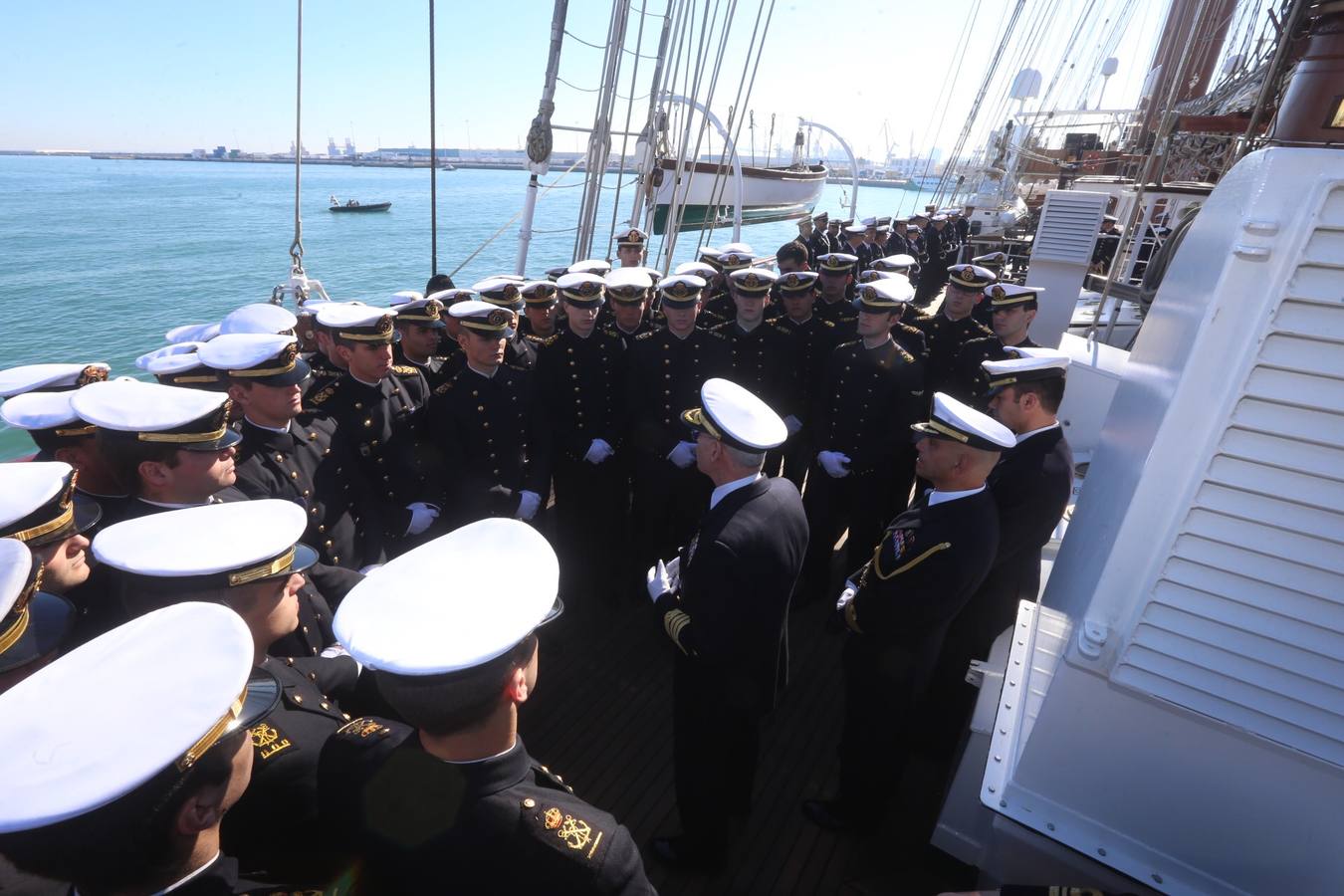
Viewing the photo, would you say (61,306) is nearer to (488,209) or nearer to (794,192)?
(794,192)

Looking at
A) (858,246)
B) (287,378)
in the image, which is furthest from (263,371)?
(858,246)

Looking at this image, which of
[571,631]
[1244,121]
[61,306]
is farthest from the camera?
[61,306]

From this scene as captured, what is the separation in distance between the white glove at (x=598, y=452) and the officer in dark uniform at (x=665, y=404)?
0.87ft

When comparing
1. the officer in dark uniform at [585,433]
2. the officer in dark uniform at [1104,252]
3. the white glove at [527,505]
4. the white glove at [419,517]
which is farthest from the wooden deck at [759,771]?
the officer in dark uniform at [1104,252]

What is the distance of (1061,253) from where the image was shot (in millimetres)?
7484

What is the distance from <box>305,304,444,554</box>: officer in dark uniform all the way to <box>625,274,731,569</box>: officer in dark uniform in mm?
1340

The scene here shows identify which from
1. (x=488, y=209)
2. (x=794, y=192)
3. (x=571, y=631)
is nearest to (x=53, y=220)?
(x=488, y=209)

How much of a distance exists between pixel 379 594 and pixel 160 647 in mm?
350

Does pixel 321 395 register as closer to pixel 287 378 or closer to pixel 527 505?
pixel 287 378

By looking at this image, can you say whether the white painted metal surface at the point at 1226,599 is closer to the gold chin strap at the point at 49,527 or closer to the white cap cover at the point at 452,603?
the white cap cover at the point at 452,603

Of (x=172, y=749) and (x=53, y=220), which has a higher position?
(x=172, y=749)

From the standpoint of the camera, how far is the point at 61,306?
18.4 metres

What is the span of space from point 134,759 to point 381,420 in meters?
2.68

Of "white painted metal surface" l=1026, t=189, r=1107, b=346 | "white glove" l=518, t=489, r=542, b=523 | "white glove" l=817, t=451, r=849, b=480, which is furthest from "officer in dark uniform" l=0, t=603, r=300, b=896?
"white painted metal surface" l=1026, t=189, r=1107, b=346
